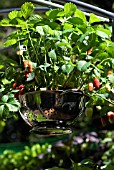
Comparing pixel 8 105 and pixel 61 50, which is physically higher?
pixel 61 50

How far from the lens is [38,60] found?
172 cm

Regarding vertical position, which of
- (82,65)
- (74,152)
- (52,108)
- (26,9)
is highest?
(26,9)

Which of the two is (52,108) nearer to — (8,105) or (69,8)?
(8,105)

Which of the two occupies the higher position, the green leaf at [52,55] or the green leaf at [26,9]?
the green leaf at [26,9]

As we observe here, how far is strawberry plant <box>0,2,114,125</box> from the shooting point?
1665 millimetres

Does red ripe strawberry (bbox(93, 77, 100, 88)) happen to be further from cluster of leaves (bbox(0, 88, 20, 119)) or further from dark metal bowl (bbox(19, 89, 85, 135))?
cluster of leaves (bbox(0, 88, 20, 119))

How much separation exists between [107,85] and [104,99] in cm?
6

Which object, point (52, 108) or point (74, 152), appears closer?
point (52, 108)

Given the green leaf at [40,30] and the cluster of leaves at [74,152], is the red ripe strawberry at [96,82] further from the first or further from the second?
the cluster of leaves at [74,152]

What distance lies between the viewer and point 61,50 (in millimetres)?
1705

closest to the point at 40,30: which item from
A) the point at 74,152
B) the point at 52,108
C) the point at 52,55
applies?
the point at 52,55

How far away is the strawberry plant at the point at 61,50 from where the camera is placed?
167cm

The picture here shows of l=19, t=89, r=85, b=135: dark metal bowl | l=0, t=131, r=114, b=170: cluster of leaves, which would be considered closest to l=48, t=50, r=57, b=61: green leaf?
l=19, t=89, r=85, b=135: dark metal bowl

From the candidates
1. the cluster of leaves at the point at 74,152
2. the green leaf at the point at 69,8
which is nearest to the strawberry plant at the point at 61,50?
the green leaf at the point at 69,8
